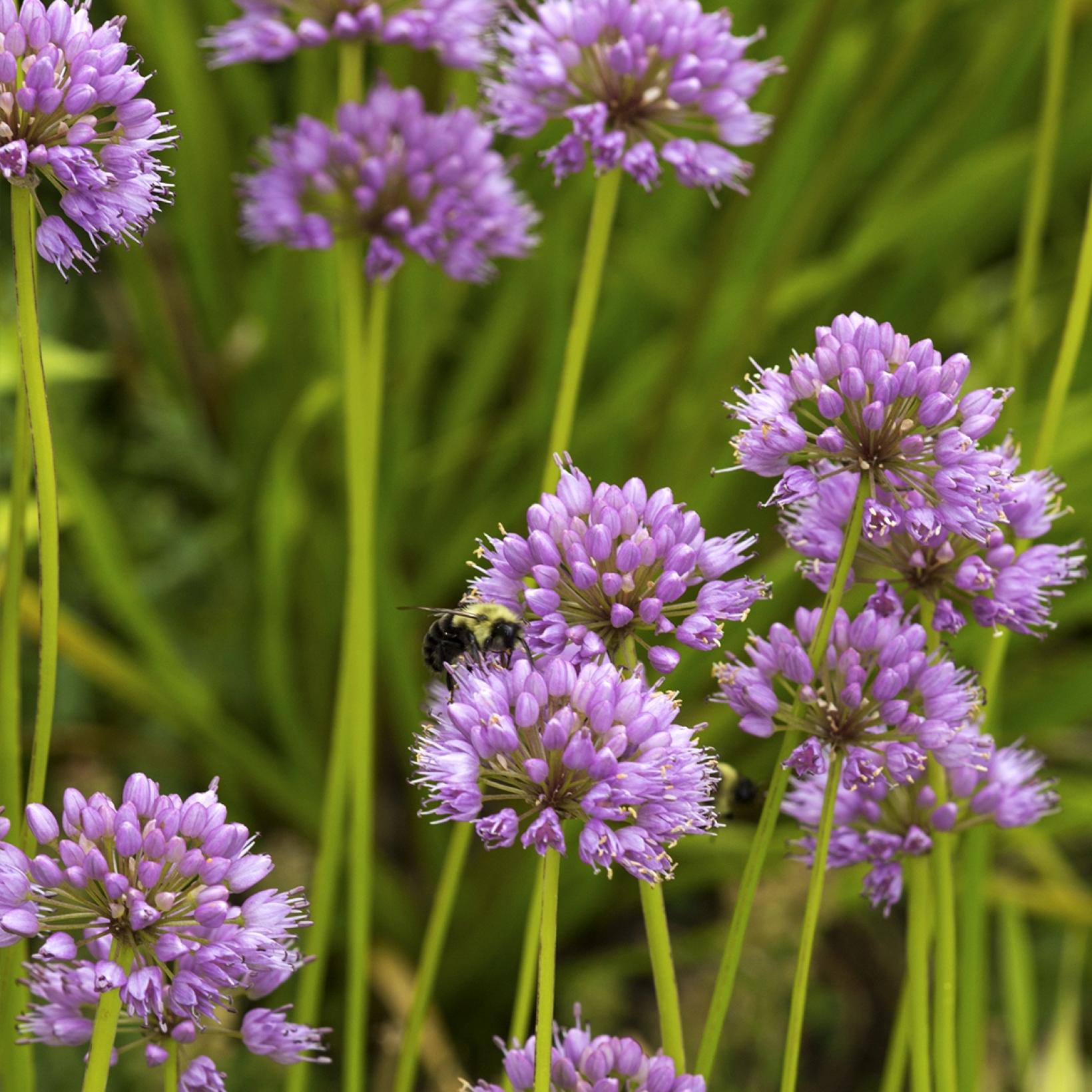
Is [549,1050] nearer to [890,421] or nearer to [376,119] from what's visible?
[890,421]

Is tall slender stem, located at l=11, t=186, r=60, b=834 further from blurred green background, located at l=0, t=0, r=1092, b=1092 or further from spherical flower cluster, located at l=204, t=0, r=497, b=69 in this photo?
blurred green background, located at l=0, t=0, r=1092, b=1092

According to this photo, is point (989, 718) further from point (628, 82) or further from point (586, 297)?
point (628, 82)

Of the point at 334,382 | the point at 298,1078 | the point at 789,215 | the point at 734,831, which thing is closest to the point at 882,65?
the point at 789,215

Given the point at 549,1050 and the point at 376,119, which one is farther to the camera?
the point at 376,119

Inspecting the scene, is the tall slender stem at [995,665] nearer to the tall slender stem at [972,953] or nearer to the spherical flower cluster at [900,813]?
the tall slender stem at [972,953]

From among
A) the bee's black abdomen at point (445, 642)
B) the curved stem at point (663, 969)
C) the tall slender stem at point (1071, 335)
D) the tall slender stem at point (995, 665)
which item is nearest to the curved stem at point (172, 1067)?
the curved stem at point (663, 969)

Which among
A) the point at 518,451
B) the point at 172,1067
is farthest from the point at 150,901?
the point at 518,451
